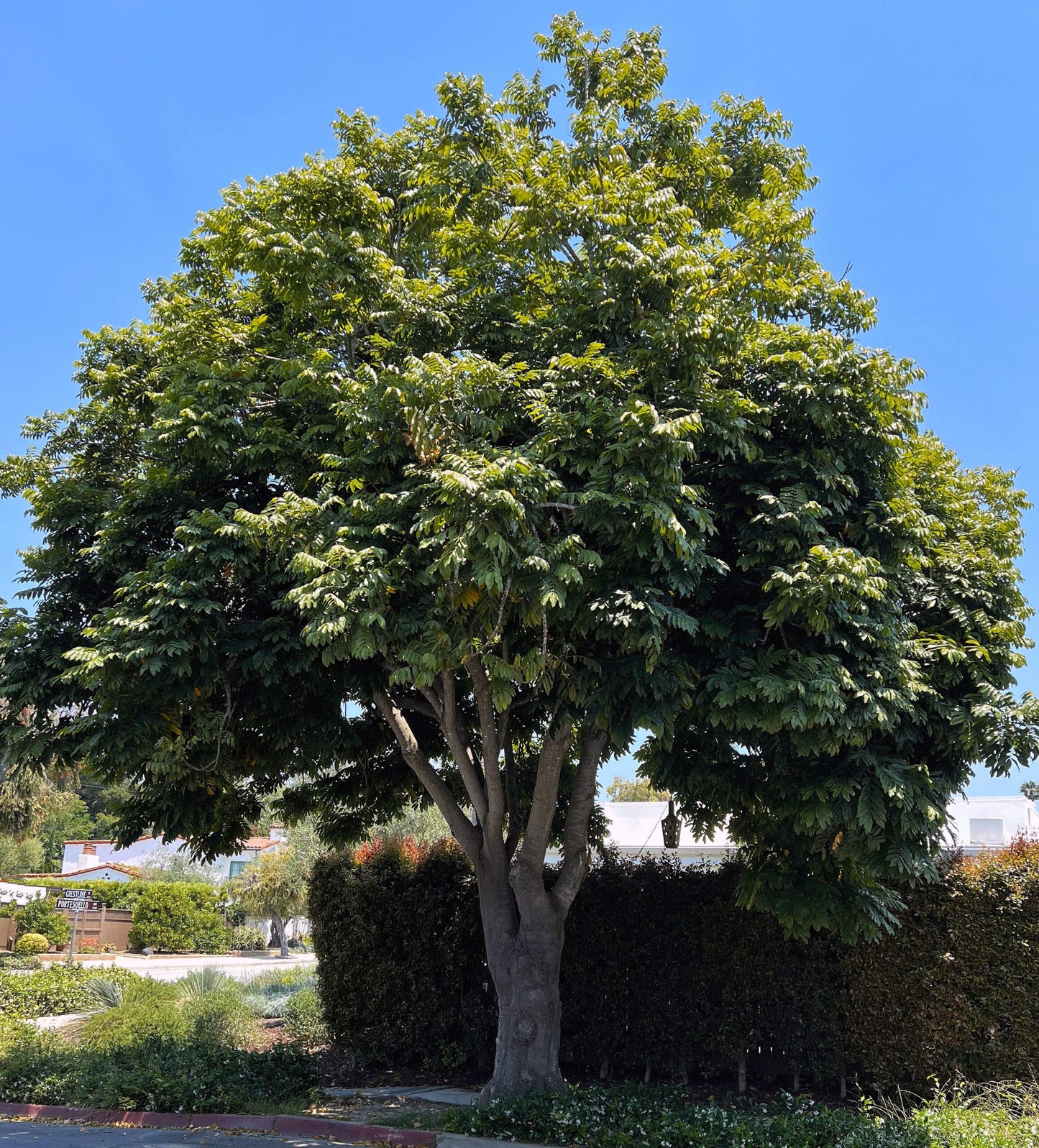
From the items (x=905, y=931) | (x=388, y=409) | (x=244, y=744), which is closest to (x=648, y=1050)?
(x=905, y=931)

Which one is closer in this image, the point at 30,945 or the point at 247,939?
the point at 30,945

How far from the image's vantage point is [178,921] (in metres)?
37.8

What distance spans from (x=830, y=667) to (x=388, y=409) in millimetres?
4097

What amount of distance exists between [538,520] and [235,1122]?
6.90 meters

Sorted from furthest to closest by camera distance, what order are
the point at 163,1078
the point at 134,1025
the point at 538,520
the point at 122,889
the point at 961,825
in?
the point at 122,889 < the point at 961,825 < the point at 134,1025 < the point at 163,1078 < the point at 538,520

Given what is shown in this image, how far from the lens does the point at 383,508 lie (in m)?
7.80

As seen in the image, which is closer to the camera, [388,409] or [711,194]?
[388,409]

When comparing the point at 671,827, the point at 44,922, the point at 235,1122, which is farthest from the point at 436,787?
the point at 44,922

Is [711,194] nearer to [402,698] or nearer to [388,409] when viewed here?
[388,409]

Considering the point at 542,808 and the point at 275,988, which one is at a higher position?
the point at 542,808

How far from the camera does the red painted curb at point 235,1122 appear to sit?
8.95m

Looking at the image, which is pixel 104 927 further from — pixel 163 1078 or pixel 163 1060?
pixel 163 1078

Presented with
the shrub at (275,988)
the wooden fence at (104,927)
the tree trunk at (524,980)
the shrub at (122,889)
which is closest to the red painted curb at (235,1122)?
the tree trunk at (524,980)

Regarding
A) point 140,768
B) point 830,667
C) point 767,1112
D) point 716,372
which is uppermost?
point 716,372
